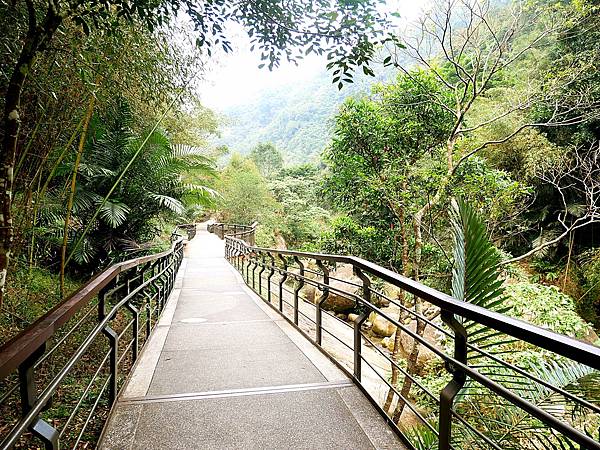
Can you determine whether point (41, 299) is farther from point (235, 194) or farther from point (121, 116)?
point (235, 194)

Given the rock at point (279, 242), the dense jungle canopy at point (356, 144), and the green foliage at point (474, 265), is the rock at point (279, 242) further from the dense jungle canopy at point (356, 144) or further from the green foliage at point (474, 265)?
the green foliage at point (474, 265)

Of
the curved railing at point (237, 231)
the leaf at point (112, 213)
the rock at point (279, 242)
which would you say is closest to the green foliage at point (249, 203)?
the rock at point (279, 242)

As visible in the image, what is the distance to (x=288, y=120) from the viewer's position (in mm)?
60969

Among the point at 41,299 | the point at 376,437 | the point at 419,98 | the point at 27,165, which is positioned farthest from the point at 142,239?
the point at 376,437

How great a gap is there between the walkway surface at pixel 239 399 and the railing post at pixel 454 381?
482mm

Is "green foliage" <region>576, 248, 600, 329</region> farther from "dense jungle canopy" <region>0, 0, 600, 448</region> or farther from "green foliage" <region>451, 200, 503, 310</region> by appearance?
"green foliage" <region>451, 200, 503, 310</region>

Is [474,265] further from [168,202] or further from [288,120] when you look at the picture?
[288,120]

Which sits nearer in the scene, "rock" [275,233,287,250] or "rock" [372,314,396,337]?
"rock" [372,314,396,337]

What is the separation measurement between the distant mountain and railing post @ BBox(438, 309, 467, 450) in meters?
43.3

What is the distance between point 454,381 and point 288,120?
62.2 metres

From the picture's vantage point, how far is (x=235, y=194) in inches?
932

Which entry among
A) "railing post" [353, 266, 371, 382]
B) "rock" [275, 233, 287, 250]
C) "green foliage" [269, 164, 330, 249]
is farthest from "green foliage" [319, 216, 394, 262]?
"rock" [275, 233, 287, 250]

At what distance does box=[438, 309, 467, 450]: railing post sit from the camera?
4.41 ft

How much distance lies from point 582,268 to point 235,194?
18.6 m
